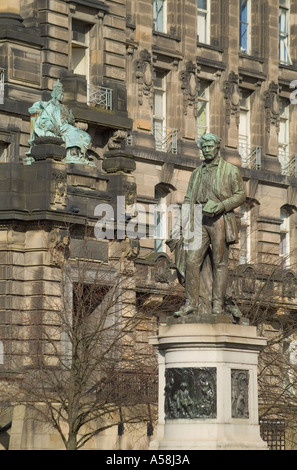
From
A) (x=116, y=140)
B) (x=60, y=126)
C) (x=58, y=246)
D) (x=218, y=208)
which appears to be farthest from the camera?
(x=116, y=140)

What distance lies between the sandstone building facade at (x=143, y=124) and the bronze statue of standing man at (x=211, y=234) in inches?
426

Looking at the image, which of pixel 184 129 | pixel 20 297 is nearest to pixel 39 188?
pixel 20 297

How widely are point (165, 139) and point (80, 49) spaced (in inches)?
242

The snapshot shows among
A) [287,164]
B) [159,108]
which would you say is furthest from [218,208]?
[287,164]

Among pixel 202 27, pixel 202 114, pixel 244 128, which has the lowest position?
pixel 202 114

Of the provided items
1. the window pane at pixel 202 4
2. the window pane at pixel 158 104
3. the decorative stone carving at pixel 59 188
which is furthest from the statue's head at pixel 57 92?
the window pane at pixel 202 4

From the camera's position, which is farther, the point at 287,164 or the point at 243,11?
the point at 287,164

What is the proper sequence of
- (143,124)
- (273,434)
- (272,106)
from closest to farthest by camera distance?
(273,434)
(143,124)
(272,106)

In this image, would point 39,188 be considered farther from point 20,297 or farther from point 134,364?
point 134,364

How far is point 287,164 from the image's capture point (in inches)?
2763

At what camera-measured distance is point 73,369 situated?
43.6 m

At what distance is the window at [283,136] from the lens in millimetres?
70188

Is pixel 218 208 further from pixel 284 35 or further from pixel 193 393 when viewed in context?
pixel 284 35

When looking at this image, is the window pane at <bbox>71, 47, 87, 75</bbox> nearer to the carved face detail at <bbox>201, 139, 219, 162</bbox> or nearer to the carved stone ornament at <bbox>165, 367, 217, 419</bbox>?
the carved face detail at <bbox>201, 139, 219, 162</bbox>
